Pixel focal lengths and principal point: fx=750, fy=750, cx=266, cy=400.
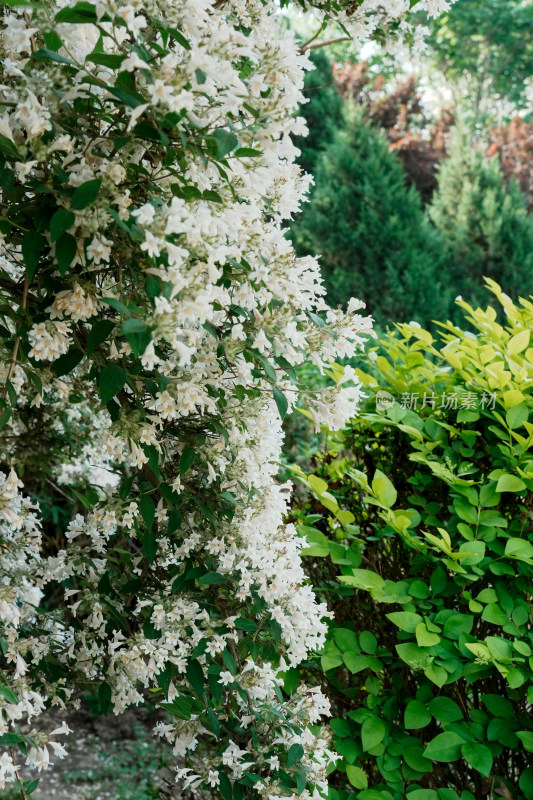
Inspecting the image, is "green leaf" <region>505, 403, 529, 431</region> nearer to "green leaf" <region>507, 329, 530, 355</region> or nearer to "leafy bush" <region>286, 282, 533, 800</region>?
"leafy bush" <region>286, 282, 533, 800</region>

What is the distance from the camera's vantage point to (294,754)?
66.7 inches

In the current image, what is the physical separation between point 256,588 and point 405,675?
66cm

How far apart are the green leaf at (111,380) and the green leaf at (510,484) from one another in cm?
108

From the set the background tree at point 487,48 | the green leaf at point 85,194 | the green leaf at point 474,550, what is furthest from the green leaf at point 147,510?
the background tree at point 487,48

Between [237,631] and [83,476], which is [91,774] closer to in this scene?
[83,476]

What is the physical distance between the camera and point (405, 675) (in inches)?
85.7

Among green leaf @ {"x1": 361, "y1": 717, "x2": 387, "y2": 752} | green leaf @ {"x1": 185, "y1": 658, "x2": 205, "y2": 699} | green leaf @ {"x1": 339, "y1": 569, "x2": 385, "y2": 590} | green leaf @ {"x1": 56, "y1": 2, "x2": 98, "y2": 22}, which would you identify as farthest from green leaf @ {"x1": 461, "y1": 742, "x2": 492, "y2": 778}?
green leaf @ {"x1": 56, "y1": 2, "x2": 98, "y2": 22}

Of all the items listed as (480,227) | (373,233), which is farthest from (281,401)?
(480,227)

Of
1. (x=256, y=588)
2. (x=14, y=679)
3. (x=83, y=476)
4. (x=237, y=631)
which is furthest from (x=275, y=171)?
(x=83, y=476)

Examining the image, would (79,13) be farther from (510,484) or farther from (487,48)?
(487,48)

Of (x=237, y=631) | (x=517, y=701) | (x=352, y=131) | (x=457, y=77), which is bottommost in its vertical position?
(x=517, y=701)

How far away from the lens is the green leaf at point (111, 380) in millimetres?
1364

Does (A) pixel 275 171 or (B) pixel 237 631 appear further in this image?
(B) pixel 237 631

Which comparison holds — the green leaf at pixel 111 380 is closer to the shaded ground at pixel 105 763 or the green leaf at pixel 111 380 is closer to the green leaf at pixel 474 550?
the green leaf at pixel 474 550
